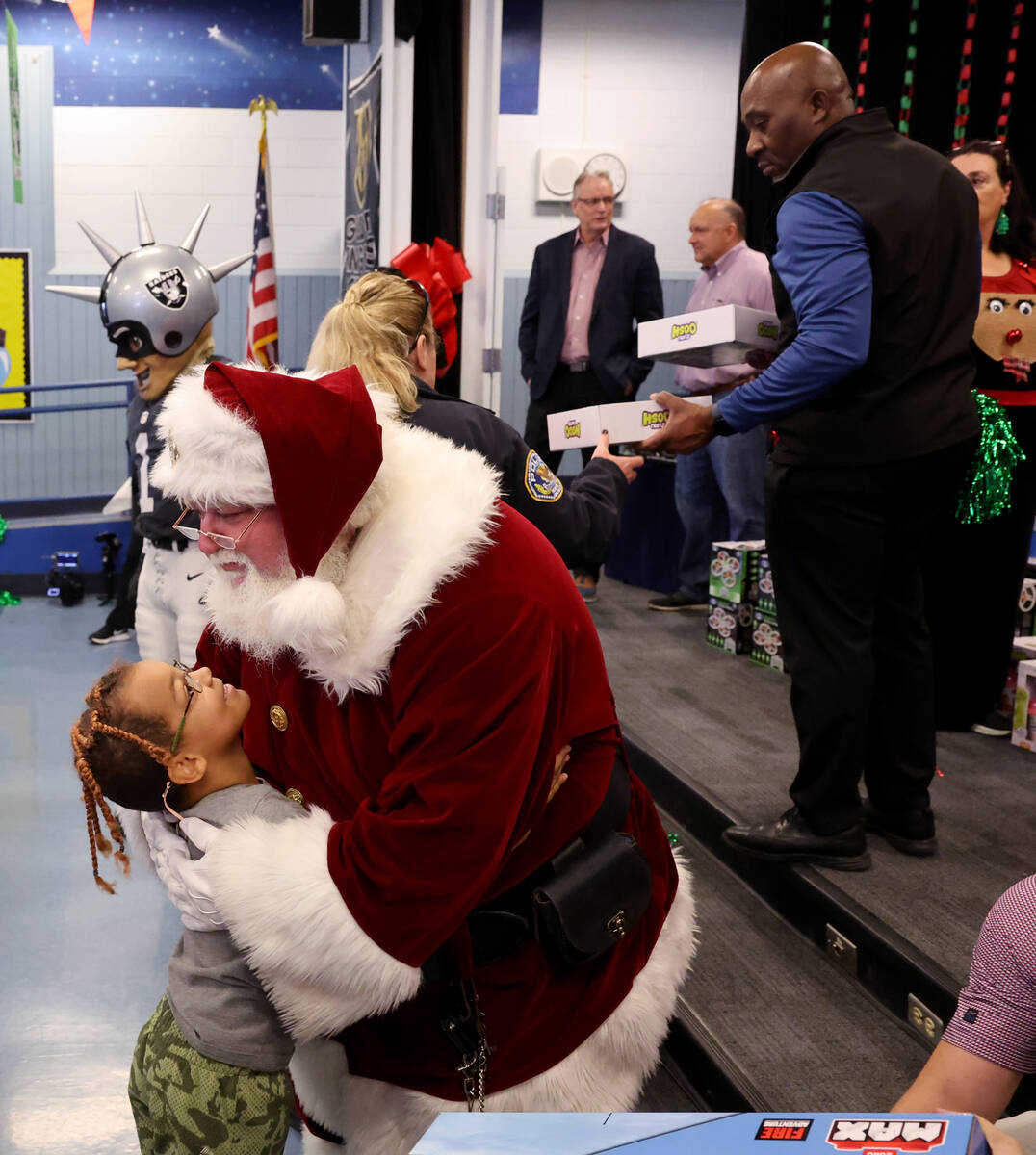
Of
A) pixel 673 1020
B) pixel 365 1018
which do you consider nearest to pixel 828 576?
pixel 673 1020

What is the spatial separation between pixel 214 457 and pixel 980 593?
8.27 ft

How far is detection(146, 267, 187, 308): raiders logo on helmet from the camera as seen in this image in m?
3.23

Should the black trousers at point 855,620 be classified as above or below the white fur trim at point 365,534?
below

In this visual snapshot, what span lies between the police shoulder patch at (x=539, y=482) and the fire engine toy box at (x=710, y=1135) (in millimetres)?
1335

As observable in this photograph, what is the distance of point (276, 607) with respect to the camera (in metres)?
1.25

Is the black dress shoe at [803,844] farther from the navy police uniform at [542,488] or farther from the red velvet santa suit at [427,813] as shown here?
the red velvet santa suit at [427,813]

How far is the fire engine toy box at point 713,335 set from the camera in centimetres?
251

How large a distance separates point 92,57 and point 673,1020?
289 inches

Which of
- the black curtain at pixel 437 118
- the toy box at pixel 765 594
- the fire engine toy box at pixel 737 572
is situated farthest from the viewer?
the black curtain at pixel 437 118

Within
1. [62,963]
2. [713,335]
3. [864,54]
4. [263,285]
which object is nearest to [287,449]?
[713,335]

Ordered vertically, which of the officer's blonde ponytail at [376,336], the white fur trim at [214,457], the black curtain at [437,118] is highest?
the black curtain at [437,118]

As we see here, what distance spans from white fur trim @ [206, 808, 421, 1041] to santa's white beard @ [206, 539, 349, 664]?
0.21 m

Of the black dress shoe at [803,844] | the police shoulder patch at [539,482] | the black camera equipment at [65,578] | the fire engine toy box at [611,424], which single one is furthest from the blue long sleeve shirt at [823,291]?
the black camera equipment at [65,578]

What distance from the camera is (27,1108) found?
6.89 feet
